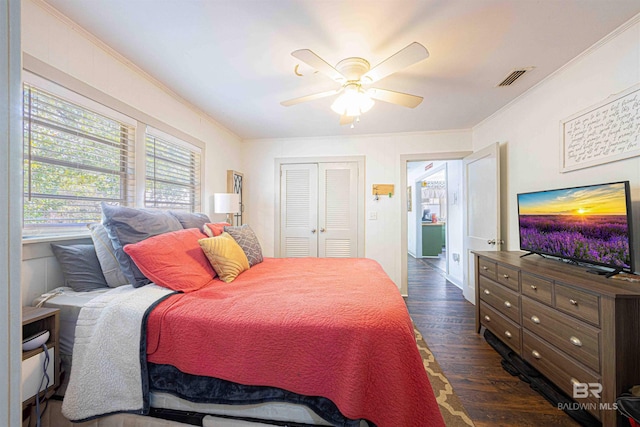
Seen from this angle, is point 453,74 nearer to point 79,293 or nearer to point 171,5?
point 171,5

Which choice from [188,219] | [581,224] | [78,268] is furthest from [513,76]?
[78,268]

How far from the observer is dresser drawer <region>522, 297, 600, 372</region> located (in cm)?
133

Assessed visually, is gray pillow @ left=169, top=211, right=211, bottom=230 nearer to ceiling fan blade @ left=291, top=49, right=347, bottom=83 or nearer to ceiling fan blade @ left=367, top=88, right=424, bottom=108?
ceiling fan blade @ left=291, top=49, right=347, bottom=83

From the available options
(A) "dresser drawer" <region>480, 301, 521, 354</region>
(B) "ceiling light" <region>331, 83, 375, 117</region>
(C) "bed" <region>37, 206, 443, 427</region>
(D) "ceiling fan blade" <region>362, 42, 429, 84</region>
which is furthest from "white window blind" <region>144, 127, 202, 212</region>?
(A) "dresser drawer" <region>480, 301, 521, 354</region>

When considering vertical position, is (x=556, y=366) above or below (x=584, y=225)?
below

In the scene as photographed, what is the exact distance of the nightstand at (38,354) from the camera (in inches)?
42.3

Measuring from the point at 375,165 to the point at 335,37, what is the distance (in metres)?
2.30

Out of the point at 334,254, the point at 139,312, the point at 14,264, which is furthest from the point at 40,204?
the point at 334,254

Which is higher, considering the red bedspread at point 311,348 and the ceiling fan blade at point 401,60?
the ceiling fan blade at point 401,60

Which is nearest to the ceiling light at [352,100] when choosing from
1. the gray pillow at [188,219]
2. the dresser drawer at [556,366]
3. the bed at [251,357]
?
the bed at [251,357]

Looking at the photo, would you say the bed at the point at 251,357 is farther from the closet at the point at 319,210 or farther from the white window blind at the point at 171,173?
the closet at the point at 319,210

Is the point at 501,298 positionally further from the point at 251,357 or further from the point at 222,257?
the point at 222,257

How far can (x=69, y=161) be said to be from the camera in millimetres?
1568

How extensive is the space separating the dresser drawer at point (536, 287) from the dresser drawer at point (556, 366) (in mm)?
291
